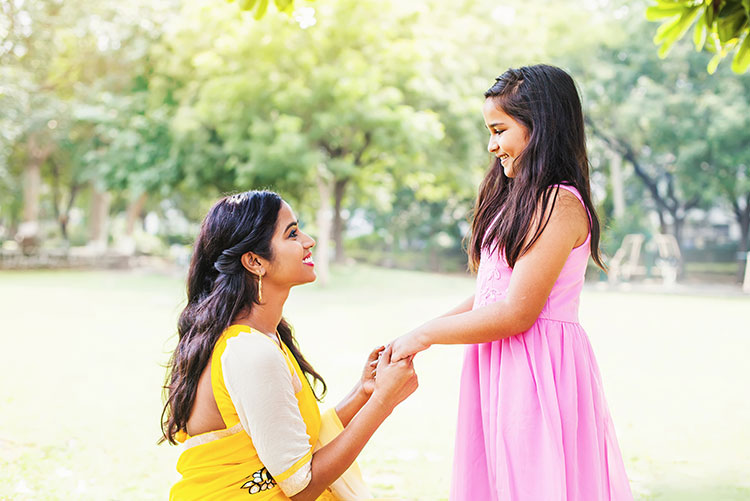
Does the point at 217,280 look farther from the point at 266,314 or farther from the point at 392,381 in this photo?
the point at 392,381

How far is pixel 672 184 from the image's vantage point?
21.4m

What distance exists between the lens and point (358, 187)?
19750 mm

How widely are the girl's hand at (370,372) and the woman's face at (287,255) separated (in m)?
0.29

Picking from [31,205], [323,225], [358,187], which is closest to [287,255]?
[323,225]

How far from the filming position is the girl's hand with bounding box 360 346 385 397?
188cm

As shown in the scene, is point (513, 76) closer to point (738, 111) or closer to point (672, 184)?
point (738, 111)

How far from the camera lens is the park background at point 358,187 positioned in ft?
14.3

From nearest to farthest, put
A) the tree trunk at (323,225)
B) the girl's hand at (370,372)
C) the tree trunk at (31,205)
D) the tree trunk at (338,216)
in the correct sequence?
the girl's hand at (370,372), the tree trunk at (323,225), the tree trunk at (338,216), the tree trunk at (31,205)

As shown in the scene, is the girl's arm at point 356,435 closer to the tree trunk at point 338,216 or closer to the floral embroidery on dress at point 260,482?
the floral embroidery on dress at point 260,482

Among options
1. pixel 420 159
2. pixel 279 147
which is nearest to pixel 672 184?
pixel 420 159

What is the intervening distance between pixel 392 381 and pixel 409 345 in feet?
0.32

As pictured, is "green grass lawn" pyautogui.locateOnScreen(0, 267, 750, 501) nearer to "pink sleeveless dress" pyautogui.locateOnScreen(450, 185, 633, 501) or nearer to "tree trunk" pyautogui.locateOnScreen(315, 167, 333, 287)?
"pink sleeveless dress" pyautogui.locateOnScreen(450, 185, 633, 501)

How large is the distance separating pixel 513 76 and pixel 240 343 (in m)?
0.99

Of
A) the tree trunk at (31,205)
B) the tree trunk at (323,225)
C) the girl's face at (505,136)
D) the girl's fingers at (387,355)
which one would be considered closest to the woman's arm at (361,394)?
the girl's fingers at (387,355)
